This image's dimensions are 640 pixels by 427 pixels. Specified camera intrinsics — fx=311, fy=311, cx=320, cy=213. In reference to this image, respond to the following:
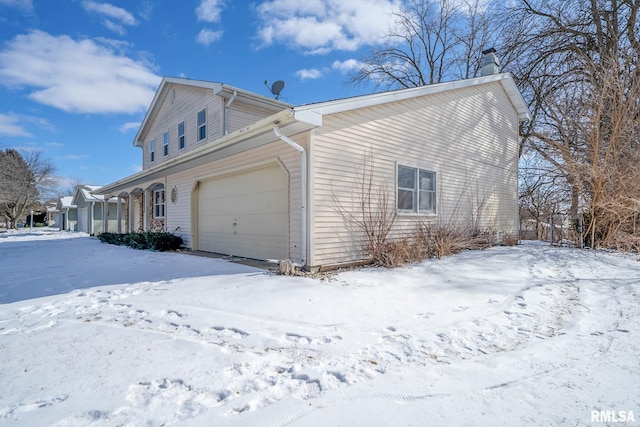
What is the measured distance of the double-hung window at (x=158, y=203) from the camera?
12.7 m

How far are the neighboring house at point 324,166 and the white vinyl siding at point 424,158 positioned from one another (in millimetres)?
31

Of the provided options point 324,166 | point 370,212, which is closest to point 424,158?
point 370,212

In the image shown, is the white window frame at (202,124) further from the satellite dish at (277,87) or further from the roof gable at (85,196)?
the roof gable at (85,196)

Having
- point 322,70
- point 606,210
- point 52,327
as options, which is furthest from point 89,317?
→ point 322,70

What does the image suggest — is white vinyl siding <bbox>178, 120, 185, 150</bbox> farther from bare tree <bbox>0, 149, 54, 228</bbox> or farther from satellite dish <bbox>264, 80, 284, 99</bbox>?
bare tree <bbox>0, 149, 54, 228</bbox>

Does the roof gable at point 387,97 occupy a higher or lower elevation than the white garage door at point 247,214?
higher

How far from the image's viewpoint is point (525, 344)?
9.63 ft

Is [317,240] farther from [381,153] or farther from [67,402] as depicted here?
[67,402]

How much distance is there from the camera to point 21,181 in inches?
1227

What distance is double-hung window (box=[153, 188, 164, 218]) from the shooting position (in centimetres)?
1270

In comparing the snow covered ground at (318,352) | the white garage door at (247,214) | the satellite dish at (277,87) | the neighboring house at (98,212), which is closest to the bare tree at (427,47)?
the satellite dish at (277,87)

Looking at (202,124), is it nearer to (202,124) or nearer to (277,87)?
(202,124)

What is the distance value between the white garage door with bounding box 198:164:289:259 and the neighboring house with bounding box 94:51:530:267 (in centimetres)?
3

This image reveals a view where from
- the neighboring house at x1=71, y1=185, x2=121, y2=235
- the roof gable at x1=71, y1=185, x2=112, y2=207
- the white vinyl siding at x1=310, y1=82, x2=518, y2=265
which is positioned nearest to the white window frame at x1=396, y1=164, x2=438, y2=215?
the white vinyl siding at x1=310, y1=82, x2=518, y2=265
